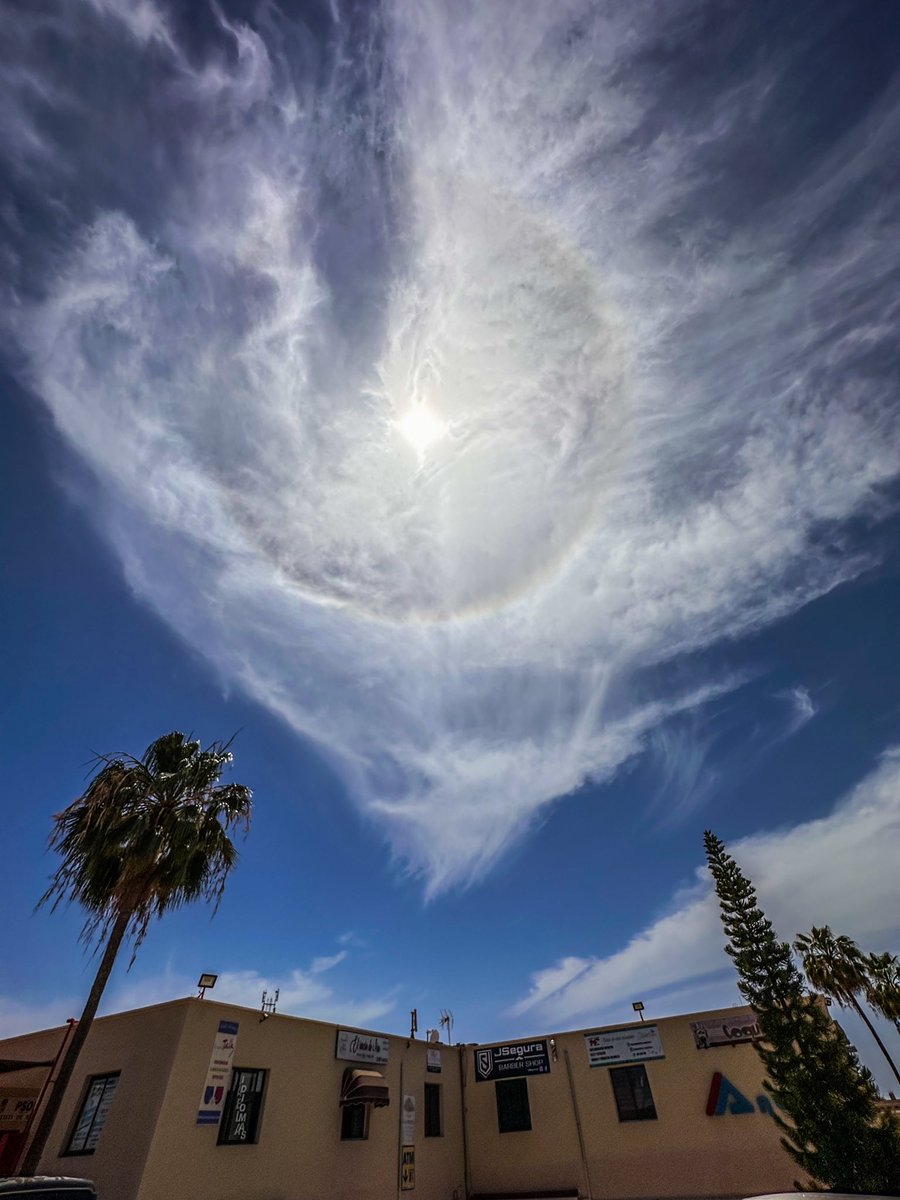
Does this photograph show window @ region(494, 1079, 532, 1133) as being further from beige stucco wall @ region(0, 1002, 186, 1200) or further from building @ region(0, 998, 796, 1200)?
beige stucco wall @ region(0, 1002, 186, 1200)

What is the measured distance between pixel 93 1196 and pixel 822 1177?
65.5 feet

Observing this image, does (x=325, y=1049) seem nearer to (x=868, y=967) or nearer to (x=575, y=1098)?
(x=575, y=1098)

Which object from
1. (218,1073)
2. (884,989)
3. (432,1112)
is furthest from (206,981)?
(884,989)

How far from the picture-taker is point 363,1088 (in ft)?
58.4

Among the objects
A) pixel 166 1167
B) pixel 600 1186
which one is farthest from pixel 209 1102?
pixel 600 1186

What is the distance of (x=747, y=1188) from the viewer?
1762cm

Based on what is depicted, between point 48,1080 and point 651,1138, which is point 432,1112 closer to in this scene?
point 651,1138

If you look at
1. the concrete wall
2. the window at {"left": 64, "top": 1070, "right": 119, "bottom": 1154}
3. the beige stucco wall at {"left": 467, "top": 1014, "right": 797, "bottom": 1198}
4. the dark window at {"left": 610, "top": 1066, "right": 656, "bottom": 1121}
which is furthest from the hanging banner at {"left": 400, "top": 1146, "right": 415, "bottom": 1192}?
the window at {"left": 64, "top": 1070, "right": 119, "bottom": 1154}

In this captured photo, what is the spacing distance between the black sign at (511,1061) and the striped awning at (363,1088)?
21.0ft

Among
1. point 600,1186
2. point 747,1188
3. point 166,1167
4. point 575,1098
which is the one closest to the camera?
point 166,1167

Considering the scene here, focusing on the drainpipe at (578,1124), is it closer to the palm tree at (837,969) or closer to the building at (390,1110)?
the building at (390,1110)

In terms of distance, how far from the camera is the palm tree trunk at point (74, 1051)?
37.3 ft

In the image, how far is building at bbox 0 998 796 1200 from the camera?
1423 centimetres

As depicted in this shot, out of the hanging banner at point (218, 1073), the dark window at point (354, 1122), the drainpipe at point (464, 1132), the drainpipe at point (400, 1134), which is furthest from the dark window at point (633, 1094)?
the hanging banner at point (218, 1073)
